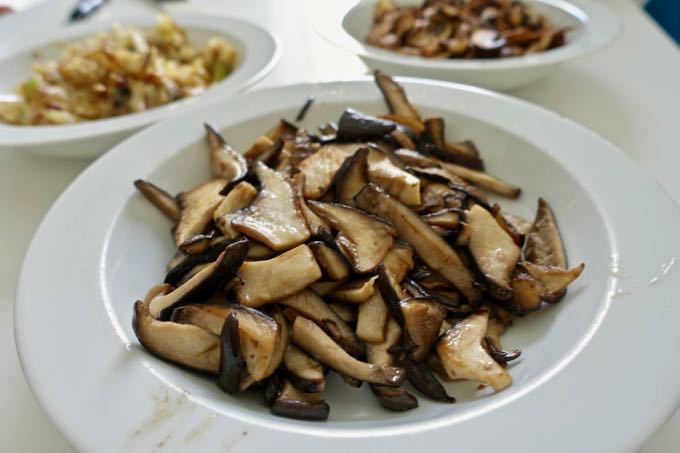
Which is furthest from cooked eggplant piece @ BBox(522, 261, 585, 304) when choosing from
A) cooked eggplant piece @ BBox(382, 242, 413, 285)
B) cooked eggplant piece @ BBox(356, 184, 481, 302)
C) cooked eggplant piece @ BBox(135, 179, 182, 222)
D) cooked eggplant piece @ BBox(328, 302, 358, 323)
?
cooked eggplant piece @ BBox(135, 179, 182, 222)

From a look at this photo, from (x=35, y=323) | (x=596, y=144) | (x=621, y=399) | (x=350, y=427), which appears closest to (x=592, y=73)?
(x=596, y=144)

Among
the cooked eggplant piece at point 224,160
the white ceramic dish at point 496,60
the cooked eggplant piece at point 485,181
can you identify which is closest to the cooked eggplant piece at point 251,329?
the cooked eggplant piece at point 224,160

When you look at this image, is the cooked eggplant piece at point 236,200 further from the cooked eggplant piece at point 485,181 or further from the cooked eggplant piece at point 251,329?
the cooked eggplant piece at point 485,181

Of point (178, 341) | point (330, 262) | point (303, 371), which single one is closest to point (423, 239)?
point (330, 262)

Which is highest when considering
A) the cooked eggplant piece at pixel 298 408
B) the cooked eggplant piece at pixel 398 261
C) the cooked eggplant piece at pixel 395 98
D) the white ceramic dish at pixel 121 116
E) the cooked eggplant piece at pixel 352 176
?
the cooked eggplant piece at pixel 395 98

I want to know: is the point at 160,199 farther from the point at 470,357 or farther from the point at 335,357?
the point at 470,357

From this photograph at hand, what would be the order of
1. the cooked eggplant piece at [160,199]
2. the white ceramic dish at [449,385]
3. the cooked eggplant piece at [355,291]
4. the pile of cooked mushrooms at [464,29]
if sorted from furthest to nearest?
the pile of cooked mushrooms at [464,29], the cooked eggplant piece at [160,199], the cooked eggplant piece at [355,291], the white ceramic dish at [449,385]
